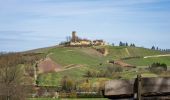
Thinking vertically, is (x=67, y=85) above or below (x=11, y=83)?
below

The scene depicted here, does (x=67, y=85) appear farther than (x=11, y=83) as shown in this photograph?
Yes

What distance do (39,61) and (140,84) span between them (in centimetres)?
18489

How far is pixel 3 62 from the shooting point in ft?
366

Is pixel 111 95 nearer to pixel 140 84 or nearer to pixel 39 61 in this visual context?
pixel 140 84

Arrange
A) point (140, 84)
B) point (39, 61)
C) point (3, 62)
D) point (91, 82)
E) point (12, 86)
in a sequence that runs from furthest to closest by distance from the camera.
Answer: point (39, 61) → point (91, 82) → point (3, 62) → point (12, 86) → point (140, 84)

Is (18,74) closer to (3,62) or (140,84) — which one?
(3,62)

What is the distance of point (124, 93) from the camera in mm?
8812

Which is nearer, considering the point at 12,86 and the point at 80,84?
the point at 12,86

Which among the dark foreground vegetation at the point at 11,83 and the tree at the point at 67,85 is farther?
the tree at the point at 67,85

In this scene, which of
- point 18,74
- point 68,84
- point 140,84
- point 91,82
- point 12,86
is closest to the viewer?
point 140,84

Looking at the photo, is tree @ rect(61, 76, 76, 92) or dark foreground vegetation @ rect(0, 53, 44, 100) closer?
dark foreground vegetation @ rect(0, 53, 44, 100)

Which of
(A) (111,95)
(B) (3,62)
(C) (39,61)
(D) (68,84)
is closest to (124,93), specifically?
(A) (111,95)

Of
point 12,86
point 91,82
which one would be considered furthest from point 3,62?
point 91,82

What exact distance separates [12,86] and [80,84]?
88.1 meters
